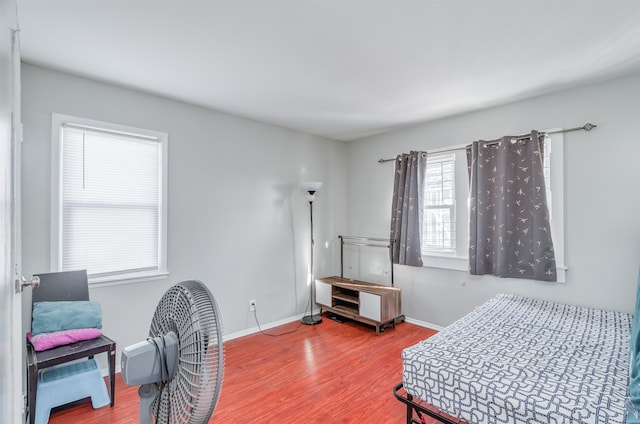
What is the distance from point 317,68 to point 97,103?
1.83m

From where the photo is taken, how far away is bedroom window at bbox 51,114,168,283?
95.6 inches

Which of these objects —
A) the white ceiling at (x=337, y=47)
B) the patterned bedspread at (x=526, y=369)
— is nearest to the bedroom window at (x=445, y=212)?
the white ceiling at (x=337, y=47)

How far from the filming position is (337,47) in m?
2.07

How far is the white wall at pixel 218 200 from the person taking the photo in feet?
7.66

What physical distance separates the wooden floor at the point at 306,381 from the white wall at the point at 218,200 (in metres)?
0.53

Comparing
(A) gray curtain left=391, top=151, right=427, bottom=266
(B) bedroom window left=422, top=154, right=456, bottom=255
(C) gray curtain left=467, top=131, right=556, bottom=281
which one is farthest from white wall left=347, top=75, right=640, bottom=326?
(A) gray curtain left=391, top=151, right=427, bottom=266

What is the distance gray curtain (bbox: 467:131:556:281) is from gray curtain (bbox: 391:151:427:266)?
57 centimetres

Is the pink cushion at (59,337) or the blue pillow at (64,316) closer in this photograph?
the pink cushion at (59,337)

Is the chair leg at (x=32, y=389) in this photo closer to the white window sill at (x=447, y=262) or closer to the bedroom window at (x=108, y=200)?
the bedroom window at (x=108, y=200)

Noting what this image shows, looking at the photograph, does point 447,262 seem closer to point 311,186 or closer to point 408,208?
point 408,208

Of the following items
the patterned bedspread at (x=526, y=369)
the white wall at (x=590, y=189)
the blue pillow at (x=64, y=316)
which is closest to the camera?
the patterned bedspread at (x=526, y=369)

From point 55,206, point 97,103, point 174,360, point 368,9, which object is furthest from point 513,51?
point 55,206

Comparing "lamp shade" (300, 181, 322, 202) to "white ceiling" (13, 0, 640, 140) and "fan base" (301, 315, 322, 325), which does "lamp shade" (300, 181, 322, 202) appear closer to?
"white ceiling" (13, 0, 640, 140)

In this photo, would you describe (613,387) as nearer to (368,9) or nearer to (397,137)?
(368,9)
